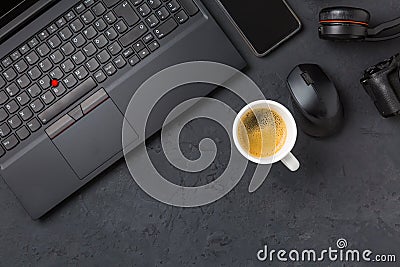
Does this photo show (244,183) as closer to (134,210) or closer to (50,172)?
(134,210)

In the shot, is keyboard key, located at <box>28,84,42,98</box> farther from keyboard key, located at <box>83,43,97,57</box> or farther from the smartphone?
the smartphone

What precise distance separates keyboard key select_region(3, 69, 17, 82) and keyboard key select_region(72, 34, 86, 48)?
0.09m

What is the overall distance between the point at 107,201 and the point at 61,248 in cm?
9

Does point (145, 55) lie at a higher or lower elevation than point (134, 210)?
higher

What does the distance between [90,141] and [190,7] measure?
22 cm

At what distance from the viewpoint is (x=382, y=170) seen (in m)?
0.96

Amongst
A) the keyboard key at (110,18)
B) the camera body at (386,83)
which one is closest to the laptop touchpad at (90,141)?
the keyboard key at (110,18)

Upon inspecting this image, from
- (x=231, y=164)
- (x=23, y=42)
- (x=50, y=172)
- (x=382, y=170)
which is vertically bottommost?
(x=382, y=170)

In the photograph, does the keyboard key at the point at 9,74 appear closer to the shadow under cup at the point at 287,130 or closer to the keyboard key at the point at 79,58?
the keyboard key at the point at 79,58

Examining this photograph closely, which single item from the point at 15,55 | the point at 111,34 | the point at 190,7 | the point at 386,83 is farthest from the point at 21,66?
the point at 386,83

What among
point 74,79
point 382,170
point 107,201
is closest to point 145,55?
point 74,79

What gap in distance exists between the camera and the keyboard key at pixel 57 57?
944 mm

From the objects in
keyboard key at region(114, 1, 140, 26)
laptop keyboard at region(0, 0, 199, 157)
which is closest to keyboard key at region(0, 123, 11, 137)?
laptop keyboard at region(0, 0, 199, 157)

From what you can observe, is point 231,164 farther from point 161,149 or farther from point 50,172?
point 50,172
